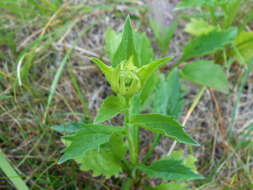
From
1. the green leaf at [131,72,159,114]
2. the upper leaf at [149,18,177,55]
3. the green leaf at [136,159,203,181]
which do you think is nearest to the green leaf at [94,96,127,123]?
the green leaf at [131,72,159,114]

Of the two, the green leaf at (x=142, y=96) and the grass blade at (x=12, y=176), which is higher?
the green leaf at (x=142, y=96)

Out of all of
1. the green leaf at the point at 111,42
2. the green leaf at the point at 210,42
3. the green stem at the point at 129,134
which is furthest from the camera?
the green leaf at the point at 210,42

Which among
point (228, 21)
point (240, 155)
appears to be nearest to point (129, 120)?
point (240, 155)

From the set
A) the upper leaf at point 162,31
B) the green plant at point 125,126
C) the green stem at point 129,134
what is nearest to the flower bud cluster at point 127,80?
the green plant at point 125,126

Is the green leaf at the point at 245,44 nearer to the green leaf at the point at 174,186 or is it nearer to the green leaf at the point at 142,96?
the green leaf at the point at 142,96

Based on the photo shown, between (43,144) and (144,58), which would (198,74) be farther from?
(43,144)

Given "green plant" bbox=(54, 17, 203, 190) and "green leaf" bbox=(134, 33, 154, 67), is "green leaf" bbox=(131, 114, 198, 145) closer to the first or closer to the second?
"green plant" bbox=(54, 17, 203, 190)
